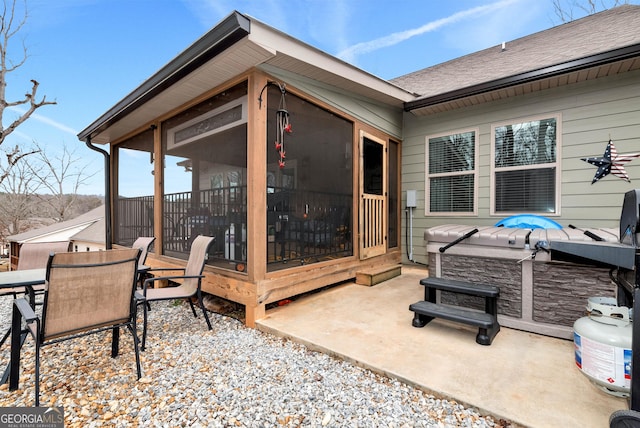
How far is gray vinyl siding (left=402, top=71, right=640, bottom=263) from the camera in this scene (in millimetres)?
3768

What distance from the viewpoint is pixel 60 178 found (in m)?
11.7

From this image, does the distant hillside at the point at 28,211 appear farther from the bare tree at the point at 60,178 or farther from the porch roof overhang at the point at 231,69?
the porch roof overhang at the point at 231,69

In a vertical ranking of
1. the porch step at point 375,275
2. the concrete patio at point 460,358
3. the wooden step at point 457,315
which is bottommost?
the concrete patio at point 460,358

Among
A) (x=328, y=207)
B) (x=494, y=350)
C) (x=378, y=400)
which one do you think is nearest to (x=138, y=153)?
(x=328, y=207)

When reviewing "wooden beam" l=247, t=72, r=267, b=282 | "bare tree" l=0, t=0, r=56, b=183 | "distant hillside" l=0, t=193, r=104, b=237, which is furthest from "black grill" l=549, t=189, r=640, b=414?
"distant hillside" l=0, t=193, r=104, b=237

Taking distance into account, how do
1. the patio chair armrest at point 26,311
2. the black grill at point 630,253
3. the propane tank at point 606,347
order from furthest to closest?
1. the patio chair armrest at point 26,311
2. the propane tank at point 606,347
3. the black grill at point 630,253

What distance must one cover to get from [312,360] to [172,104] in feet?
12.5

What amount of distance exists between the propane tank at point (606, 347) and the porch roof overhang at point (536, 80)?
3322 mm

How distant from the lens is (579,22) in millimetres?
5426

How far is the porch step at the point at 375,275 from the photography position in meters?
4.25

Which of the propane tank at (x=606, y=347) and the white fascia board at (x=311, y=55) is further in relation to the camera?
the white fascia board at (x=311, y=55)

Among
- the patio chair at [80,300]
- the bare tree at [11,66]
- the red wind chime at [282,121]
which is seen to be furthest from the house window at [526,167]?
the bare tree at [11,66]

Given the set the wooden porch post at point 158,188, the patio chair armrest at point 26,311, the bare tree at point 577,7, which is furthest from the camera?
the bare tree at point 577,7

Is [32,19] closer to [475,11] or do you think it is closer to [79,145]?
[79,145]
